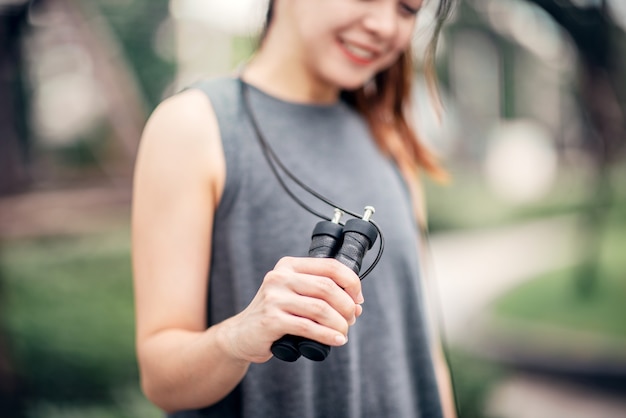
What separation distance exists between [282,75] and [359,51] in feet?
0.49

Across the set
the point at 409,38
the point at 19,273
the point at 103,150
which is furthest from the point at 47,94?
the point at 409,38

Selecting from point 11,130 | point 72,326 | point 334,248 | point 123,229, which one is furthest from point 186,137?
point 123,229

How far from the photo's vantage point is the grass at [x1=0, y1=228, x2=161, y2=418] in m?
3.30

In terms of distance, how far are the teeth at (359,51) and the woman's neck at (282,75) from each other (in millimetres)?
100

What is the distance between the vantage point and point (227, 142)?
3.33 ft

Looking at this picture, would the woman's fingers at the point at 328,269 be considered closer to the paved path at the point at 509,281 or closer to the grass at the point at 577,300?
→ the paved path at the point at 509,281

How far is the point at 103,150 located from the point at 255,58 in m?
3.80

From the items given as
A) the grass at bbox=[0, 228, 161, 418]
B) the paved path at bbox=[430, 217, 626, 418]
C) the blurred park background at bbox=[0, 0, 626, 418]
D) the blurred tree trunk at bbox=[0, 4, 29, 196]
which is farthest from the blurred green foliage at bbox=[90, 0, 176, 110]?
the paved path at bbox=[430, 217, 626, 418]

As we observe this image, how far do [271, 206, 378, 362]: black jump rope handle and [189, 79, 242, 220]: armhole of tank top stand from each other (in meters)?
0.24

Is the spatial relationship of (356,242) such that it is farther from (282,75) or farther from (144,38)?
(144,38)

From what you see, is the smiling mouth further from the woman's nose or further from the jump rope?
the jump rope

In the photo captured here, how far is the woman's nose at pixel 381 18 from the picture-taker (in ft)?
3.52

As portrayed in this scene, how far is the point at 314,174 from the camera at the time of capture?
1.12 metres

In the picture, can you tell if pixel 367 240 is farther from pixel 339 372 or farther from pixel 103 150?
pixel 103 150
